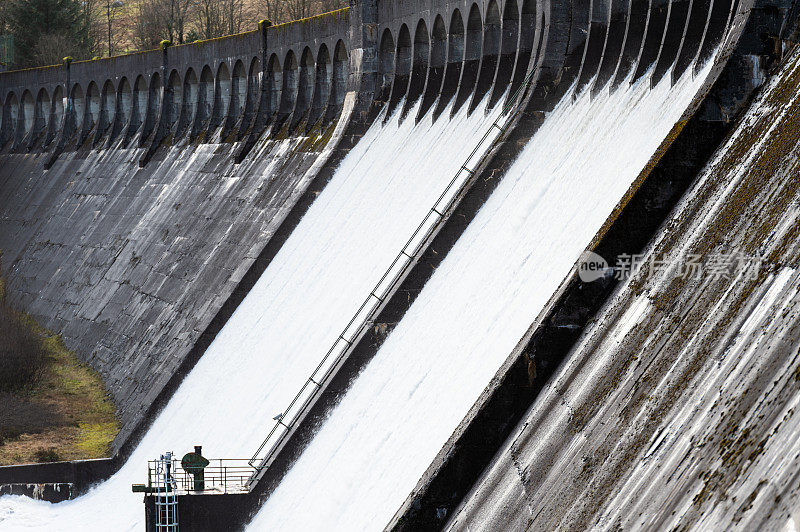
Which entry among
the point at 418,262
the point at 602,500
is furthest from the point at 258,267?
the point at 602,500

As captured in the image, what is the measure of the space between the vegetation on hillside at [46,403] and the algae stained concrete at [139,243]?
530 millimetres


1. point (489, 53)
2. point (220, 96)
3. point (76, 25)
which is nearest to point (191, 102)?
point (220, 96)

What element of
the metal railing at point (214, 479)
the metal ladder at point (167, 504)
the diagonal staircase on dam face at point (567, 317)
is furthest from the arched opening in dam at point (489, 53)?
the diagonal staircase on dam face at point (567, 317)

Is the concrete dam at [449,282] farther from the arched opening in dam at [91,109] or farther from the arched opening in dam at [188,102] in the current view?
the arched opening in dam at [91,109]

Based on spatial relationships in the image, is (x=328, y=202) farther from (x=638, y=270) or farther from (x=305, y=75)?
(x=638, y=270)

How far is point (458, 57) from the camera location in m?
22.7

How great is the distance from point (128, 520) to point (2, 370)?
35.5 ft

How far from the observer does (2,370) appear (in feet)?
98.6

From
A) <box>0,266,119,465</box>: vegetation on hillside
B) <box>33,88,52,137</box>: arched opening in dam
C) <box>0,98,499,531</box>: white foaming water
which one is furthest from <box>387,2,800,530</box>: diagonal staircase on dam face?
<box>33,88,52,137</box>: arched opening in dam

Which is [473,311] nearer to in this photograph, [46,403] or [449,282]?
[449,282]

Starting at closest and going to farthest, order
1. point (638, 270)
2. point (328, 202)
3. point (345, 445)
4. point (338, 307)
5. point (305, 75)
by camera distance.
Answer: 1. point (638, 270)
2. point (345, 445)
3. point (338, 307)
4. point (328, 202)
5. point (305, 75)

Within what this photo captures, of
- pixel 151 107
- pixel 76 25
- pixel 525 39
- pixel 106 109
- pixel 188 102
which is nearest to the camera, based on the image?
Result: pixel 525 39

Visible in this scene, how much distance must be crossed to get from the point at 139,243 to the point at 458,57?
47.1ft

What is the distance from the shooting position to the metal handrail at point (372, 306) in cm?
1806
